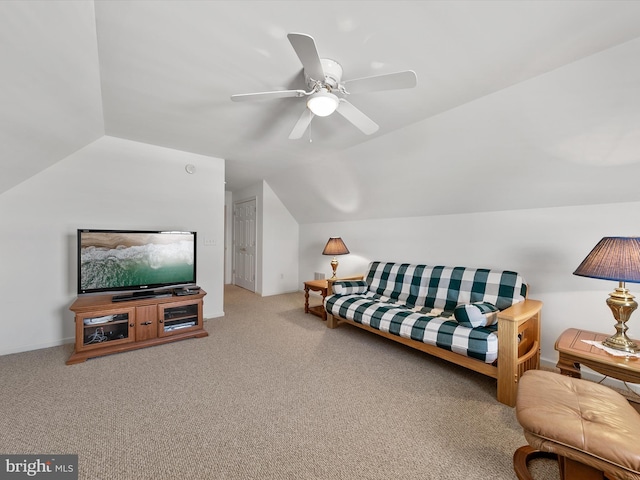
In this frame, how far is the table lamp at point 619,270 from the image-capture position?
156 centimetres

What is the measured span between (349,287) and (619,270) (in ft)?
7.65

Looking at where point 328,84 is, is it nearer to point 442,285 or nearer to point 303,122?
point 303,122

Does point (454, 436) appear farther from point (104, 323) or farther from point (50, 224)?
point (50, 224)

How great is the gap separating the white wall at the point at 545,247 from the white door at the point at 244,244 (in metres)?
3.01

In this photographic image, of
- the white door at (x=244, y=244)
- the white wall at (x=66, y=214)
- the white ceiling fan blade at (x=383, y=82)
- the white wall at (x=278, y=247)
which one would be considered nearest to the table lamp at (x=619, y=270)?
the white ceiling fan blade at (x=383, y=82)

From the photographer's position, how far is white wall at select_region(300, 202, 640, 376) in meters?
2.16

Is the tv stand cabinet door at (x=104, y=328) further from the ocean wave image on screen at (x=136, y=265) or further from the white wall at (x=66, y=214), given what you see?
the white wall at (x=66, y=214)

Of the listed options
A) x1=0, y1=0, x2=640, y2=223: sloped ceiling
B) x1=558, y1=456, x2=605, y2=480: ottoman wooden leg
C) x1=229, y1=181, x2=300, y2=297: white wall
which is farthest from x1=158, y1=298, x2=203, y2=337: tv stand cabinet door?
x1=558, y1=456, x2=605, y2=480: ottoman wooden leg

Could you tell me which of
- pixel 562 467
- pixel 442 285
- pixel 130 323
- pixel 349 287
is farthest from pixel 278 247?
pixel 562 467

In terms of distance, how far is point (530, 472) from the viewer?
4.42 ft

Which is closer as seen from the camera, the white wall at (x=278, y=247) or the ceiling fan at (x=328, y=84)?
the ceiling fan at (x=328, y=84)

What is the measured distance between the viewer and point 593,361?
5.26 feet

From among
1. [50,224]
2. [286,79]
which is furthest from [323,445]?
[50,224]

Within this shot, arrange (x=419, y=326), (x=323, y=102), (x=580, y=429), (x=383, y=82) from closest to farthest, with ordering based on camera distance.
A: (x=580, y=429), (x=383, y=82), (x=323, y=102), (x=419, y=326)
